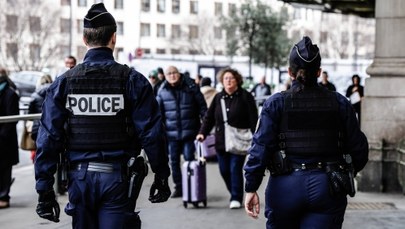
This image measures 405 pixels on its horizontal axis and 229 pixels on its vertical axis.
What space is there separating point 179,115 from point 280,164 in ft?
20.8

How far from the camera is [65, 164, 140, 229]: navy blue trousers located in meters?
4.79

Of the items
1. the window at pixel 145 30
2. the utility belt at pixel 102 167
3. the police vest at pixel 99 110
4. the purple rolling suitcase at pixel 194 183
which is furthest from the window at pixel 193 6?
the utility belt at pixel 102 167

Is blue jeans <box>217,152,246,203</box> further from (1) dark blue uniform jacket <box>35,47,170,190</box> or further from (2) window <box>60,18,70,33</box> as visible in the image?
(2) window <box>60,18,70,33</box>

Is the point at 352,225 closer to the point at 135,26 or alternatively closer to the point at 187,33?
the point at 187,33

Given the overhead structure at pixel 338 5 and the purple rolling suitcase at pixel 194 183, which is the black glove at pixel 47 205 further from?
the overhead structure at pixel 338 5

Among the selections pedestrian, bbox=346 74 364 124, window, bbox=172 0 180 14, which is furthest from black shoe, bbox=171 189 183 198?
window, bbox=172 0 180 14

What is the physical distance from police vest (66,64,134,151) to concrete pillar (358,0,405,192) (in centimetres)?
688

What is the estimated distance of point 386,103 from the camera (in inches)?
439

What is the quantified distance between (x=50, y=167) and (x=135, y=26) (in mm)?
90450

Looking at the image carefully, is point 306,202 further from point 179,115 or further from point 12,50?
point 12,50

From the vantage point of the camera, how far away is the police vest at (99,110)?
4.87 m

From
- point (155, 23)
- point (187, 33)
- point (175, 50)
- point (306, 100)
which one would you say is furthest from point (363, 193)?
point (155, 23)

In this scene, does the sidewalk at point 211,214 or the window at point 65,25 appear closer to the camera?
the sidewalk at point 211,214

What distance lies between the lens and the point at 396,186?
11156 mm
